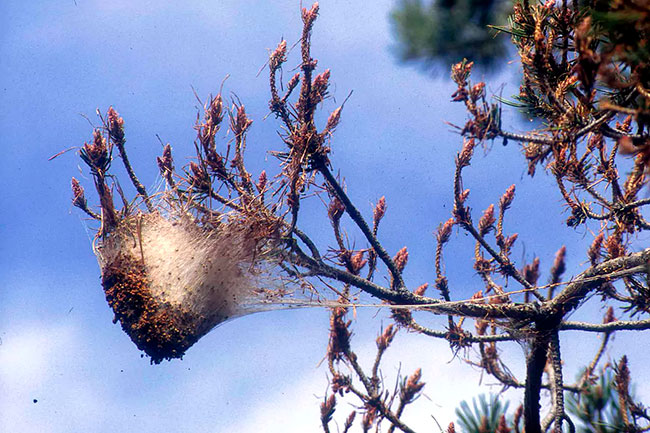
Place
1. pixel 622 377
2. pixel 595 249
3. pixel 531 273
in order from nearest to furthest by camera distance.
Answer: pixel 622 377 → pixel 595 249 → pixel 531 273

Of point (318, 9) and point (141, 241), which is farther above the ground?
point (318, 9)

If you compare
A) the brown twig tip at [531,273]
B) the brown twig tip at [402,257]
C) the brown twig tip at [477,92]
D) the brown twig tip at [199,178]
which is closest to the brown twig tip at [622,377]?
the brown twig tip at [531,273]

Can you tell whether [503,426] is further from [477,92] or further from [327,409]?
[327,409]

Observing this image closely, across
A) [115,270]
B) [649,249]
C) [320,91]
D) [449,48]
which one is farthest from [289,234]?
[449,48]

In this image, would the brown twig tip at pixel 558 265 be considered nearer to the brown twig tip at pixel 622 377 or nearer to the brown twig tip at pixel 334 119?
the brown twig tip at pixel 622 377

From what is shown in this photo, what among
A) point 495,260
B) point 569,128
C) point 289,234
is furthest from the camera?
point 495,260

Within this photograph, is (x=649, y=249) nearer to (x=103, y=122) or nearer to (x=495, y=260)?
(x=495, y=260)

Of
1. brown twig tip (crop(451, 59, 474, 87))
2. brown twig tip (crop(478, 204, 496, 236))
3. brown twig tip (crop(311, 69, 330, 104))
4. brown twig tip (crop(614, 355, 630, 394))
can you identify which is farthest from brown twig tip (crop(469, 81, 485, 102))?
brown twig tip (crop(614, 355, 630, 394))

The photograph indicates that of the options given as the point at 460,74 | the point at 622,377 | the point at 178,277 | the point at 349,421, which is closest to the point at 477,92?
the point at 460,74

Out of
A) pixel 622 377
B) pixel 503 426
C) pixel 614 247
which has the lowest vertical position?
pixel 503 426
